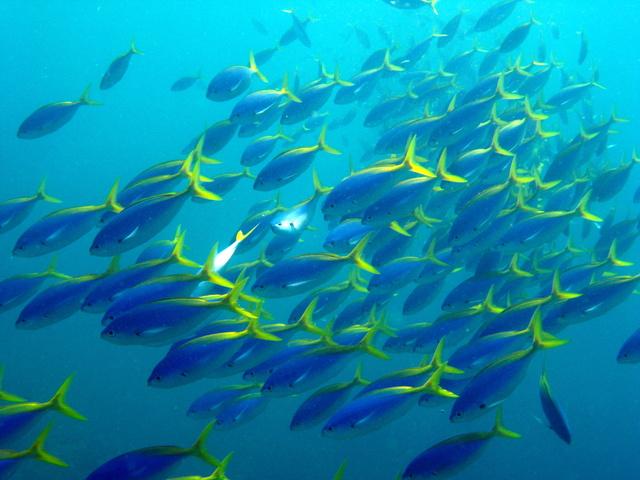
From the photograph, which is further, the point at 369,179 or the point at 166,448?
the point at 369,179

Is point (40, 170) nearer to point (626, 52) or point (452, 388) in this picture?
point (452, 388)

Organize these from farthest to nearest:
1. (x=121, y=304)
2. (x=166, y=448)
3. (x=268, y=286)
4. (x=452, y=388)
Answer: (x=452, y=388), (x=268, y=286), (x=121, y=304), (x=166, y=448)

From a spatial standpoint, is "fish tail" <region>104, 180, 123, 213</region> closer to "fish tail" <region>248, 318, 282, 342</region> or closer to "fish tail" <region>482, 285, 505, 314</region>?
"fish tail" <region>248, 318, 282, 342</region>

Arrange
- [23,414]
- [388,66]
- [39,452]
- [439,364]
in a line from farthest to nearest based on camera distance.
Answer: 1. [388,66]
2. [439,364]
3. [23,414]
4. [39,452]

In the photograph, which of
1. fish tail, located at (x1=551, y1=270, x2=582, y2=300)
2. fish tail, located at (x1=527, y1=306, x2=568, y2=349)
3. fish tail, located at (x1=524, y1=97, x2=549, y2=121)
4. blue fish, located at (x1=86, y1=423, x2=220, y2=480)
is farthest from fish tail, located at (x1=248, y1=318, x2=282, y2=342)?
fish tail, located at (x1=524, y1=97, x2=549, y2=121)

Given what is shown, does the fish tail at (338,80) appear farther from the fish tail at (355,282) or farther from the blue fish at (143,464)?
the blue fish at (143,464)

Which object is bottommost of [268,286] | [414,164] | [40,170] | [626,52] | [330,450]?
[626,52]

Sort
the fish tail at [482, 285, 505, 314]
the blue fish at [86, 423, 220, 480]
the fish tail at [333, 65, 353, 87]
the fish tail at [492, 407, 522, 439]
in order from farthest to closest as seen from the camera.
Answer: the fish tail at [333, 65, 353, 87] < the fish tail at [482, 285, 505, 314] < the fish tail at [492, 407, 522, 439] < the blue fish at [86, 423, 220, 480]

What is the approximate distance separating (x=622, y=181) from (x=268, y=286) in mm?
4412

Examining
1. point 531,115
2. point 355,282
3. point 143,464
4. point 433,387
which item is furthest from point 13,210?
point 531,115

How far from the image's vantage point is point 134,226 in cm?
374

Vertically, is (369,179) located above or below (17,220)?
below

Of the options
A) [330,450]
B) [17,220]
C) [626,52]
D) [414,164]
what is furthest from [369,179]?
[626,52]

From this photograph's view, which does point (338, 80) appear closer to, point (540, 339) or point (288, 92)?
point (288, 92)
